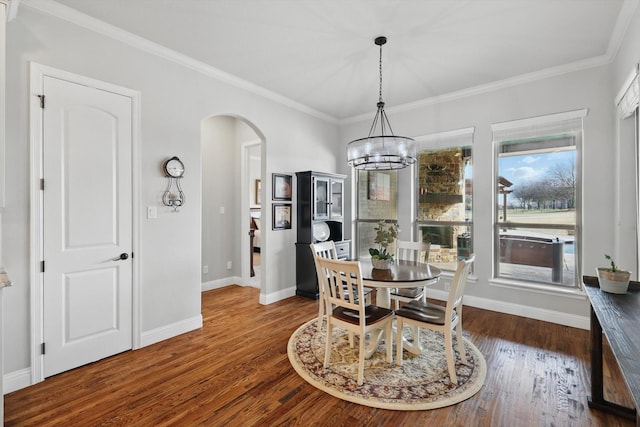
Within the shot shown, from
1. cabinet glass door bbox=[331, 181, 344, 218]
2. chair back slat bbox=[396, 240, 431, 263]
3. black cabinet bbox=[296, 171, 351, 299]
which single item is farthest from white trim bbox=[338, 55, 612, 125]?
→ chair back slat bbox=[396, 240, 431, 263]

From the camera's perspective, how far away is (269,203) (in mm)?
4254

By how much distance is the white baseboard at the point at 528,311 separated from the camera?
3418 millimetres

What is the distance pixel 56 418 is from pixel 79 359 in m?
0.70

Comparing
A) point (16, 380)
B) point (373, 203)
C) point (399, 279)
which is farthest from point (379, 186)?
point (16, 380)

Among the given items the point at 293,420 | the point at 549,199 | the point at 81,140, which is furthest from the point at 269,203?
the point at 549,199

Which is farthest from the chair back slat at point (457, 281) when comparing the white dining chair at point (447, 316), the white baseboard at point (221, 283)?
the white baseboard at point (221, 283)

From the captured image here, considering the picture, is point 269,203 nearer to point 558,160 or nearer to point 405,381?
point 405,381

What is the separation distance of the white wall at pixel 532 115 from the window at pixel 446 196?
0.43 ft

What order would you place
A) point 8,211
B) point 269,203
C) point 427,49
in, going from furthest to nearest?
point 269,203 → point 427,49 → point 8,211

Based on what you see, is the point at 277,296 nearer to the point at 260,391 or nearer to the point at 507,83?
the point at 260,391

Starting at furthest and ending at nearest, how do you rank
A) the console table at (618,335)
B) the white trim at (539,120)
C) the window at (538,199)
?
the window at (538,199)
the white trim at (539,120)
the console table at (618,335)

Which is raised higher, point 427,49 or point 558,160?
point 427,49

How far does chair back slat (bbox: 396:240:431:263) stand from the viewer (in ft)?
11.8

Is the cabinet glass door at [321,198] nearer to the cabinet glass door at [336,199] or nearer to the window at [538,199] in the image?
the cabinet glass door at [336,199]
